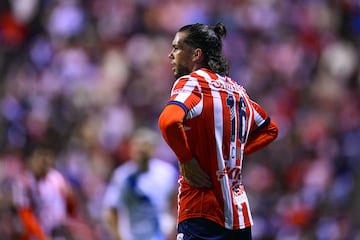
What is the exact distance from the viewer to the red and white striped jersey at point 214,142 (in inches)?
282

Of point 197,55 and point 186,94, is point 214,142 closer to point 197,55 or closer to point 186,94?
point 186,94

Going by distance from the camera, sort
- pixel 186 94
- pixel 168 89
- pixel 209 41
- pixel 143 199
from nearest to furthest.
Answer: pixel 186 94 < pixel 209 41 < pixel 143 199 < pixel 168 89

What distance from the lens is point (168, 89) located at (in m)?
A: 18.7

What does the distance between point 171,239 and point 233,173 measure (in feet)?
17.0

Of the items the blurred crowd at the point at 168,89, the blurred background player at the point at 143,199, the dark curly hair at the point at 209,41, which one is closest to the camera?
the dark curly hair at the point at 209,41

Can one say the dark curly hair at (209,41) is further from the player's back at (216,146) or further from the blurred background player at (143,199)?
the blurred background player at (143,199)

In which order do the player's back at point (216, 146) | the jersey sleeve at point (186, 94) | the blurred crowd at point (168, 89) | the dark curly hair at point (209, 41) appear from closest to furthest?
1. the jersey sleeve at point (186, 94)
2. the player's back at point (216, 146)
3. the dark curly hair at point (209, 41)
4. the blurred crowd at point (168, 89)

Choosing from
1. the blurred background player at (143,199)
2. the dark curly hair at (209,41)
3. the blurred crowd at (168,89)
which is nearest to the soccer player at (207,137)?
the dark curly hair at (209,41)

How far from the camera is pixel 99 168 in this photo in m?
17.3

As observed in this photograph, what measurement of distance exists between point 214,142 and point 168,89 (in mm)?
11501

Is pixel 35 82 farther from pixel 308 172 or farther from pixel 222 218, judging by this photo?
pixel 222 218

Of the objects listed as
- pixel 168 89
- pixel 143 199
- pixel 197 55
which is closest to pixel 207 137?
pixel 197 55

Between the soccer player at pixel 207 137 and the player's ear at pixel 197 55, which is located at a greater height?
the player's ear at pixel 197 55

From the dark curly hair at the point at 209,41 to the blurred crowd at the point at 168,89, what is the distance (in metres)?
6.98
